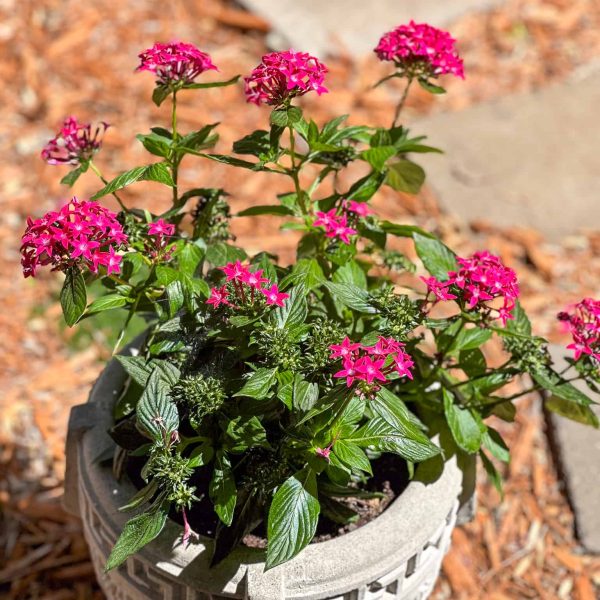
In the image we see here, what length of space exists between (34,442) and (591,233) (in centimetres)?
219

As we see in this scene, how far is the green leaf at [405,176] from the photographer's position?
5.91 feet

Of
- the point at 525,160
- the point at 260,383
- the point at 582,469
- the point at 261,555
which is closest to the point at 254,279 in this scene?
the point at 260,383

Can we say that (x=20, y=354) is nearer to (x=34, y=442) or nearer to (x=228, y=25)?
(x=34, y=442)

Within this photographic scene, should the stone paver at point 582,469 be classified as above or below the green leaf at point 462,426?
above

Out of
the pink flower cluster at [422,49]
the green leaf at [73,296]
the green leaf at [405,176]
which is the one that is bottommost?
the green leaf at [73,296]

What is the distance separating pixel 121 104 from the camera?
384 centimetres

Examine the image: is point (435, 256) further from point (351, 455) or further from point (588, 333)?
point (351, 455)

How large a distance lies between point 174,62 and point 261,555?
0.92 metres

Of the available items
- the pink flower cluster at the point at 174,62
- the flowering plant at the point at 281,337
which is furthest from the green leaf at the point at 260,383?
the pink flower cluster at the point at 174,62

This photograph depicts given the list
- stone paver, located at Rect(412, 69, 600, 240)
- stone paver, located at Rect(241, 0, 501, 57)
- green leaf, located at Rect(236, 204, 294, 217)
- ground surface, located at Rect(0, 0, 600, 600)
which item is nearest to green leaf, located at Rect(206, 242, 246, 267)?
green leaf, located at Rect(236, 204, 294, 217)

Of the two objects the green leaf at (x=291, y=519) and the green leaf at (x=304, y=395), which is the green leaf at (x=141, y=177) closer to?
the green leaf at (x=304, y=395)

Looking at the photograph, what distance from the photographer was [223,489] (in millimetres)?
1479

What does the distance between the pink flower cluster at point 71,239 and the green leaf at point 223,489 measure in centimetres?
39

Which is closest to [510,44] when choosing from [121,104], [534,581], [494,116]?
[494,116]
